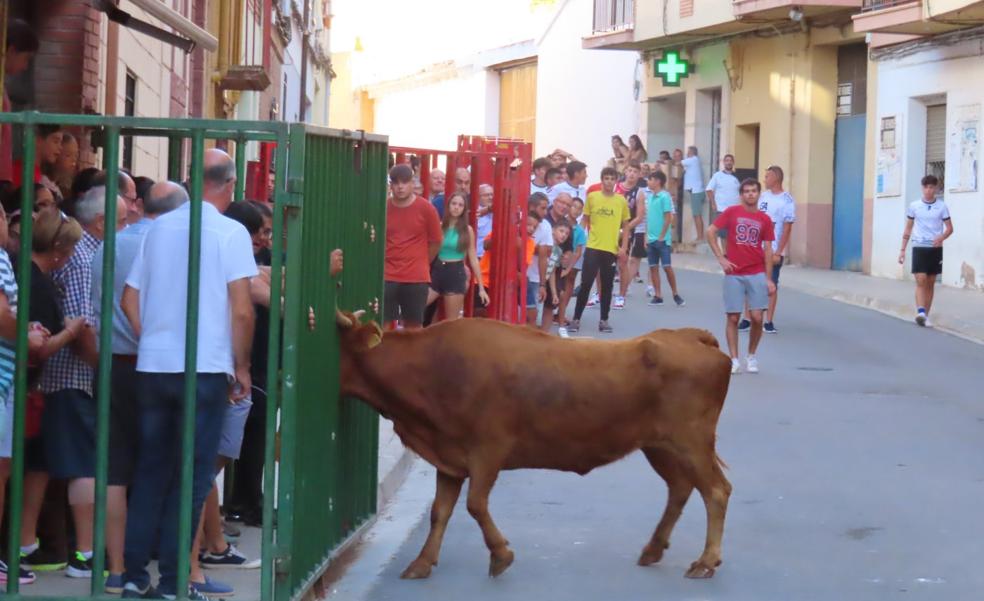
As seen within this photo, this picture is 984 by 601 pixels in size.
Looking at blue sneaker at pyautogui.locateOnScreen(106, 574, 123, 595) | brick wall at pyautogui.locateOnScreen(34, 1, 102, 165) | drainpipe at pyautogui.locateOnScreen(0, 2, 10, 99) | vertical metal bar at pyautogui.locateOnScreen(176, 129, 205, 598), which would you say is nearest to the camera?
vertical metal bar at pyautogui.locateOnScreen(176, 129, 205, 598)

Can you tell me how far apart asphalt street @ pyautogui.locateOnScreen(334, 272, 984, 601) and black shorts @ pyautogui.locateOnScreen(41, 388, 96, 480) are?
1292 millimetres

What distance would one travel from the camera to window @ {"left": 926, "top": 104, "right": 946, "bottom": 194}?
28797mm

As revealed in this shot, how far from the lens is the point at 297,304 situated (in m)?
6.71

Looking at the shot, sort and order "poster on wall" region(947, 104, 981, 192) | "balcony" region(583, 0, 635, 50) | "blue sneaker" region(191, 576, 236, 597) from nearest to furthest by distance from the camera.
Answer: "blue sneaker" region(191, 576, 236, 597) → "poster on wall" region(947, 104, 981, 192) → "balcony" region(583, 0, 635, 50)

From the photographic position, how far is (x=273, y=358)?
21.9 ft

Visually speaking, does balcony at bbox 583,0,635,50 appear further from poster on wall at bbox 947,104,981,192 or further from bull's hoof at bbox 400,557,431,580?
bull's hoof at bbox 400,557,431,580

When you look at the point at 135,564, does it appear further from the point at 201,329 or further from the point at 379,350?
the point at 379,350

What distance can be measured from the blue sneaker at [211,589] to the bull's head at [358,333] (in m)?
1.22

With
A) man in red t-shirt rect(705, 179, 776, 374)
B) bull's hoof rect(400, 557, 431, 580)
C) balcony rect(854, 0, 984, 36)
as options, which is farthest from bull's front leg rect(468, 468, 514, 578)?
balcony rect(854, 0, 984, 36)

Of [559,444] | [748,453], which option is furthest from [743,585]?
[748,453]

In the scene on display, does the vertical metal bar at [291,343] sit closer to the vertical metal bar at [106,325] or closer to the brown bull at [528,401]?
the vertical metal bar at [106,325]

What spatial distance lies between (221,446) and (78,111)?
5.55 meters

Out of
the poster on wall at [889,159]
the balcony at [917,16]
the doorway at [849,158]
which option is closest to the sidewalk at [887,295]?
the doorway at [849,158]

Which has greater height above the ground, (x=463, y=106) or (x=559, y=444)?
(x=463, y=106)
